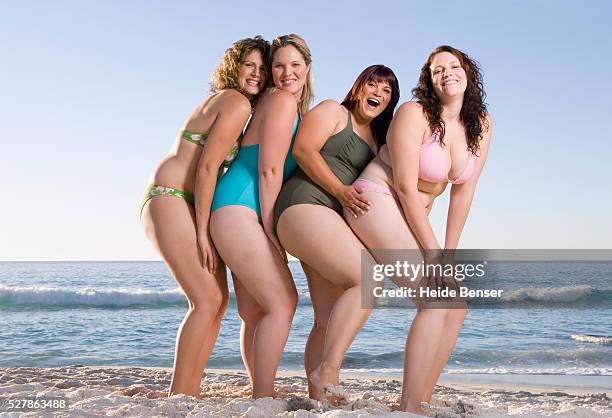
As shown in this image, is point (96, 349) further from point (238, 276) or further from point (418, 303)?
point (418, 303)

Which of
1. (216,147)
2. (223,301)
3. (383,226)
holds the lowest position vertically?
(223,301)

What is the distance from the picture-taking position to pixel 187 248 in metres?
3.91

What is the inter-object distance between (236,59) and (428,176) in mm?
1258

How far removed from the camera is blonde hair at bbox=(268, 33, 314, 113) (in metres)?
3.92

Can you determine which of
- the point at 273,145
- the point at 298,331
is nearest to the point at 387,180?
the point at 273,145

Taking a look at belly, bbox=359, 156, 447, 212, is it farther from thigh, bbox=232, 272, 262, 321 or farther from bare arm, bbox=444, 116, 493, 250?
thigh, bbox=232, 272, 262, 321

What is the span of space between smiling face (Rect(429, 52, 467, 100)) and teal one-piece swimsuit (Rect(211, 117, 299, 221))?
0.78 metres

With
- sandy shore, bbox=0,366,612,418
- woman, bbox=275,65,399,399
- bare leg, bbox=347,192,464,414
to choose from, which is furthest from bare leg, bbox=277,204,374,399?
sandy shore, bbox=0,366,612,418

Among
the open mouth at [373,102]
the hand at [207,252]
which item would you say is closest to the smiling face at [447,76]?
the open mouth at [373,102]

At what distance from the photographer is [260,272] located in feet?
12.4

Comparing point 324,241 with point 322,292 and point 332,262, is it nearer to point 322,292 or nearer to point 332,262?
point 332,262

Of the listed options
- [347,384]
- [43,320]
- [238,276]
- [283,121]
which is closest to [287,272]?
[238,276]

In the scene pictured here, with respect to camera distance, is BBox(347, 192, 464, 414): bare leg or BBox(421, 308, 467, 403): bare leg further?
BBox(421, 308, 467, 403): bare leg

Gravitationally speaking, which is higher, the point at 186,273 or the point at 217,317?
the point at 186,273
